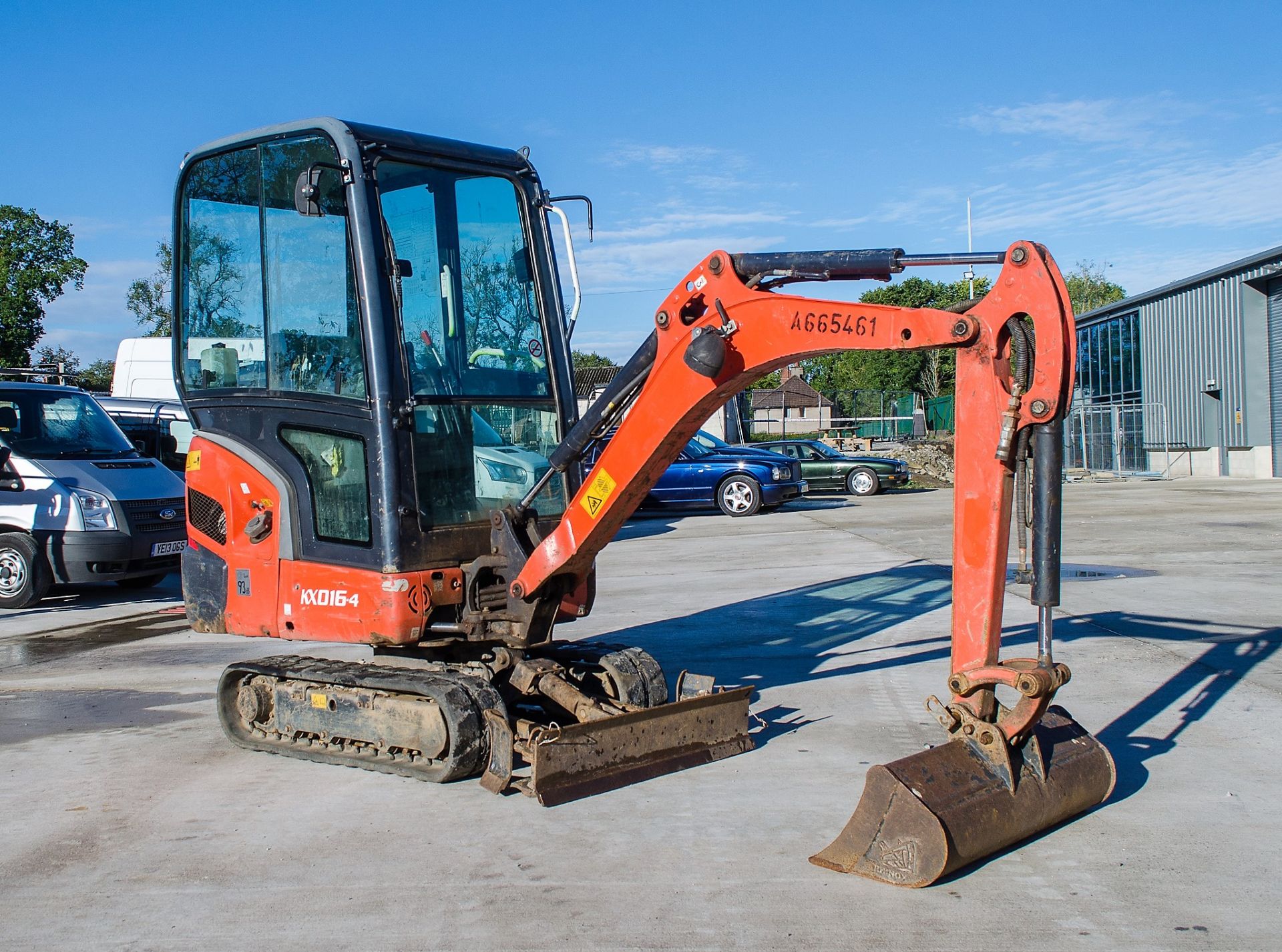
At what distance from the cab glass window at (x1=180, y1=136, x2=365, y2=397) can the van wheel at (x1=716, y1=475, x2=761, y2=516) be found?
15.5 metres

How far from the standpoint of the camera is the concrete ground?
161 inches

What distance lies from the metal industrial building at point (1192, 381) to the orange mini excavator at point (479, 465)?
28.6 meters

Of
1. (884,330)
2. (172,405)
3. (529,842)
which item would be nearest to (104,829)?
(529,842)

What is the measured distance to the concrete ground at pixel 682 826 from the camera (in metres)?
4.09

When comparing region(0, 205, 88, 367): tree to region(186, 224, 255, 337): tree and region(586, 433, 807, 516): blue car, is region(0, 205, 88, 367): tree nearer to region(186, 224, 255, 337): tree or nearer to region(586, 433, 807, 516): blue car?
region(586, 433, 807, 516): blue car

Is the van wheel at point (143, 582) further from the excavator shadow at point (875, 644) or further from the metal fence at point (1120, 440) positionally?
the metal fence at point (1120, 440)

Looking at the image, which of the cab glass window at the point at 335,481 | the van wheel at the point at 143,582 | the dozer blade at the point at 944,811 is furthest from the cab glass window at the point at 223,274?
the van wheel at the point at 143,582

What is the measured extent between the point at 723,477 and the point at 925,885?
17.4m

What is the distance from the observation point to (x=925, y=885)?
14.2 feet

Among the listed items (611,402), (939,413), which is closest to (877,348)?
(611,402)

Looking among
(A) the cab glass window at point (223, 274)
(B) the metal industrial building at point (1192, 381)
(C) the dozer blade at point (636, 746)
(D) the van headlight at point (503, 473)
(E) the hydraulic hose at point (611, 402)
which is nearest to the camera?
(C) the dozer blade at point (636, 746)

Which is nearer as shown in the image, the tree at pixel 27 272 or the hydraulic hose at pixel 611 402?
the hydraulic hose at pixel 611 402

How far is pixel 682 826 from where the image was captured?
5.10 m

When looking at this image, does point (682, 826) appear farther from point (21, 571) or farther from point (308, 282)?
point (21, 571)
